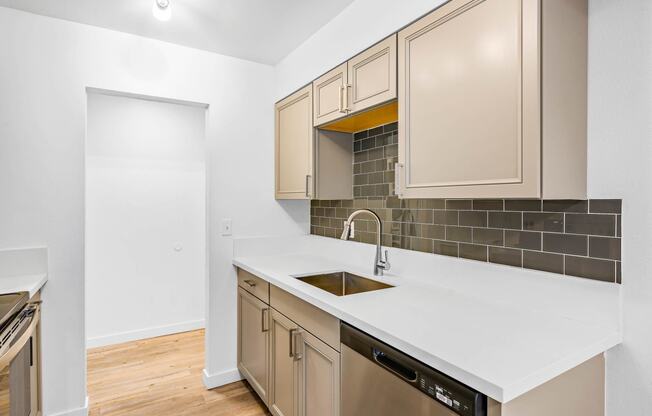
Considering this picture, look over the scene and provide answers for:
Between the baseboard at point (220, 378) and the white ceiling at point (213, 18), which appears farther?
the baseboard at point (220, 378)

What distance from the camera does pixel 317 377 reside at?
157 cm

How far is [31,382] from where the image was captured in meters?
1.75

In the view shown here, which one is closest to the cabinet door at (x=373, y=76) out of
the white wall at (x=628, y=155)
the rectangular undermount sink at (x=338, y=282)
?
the white wall at (x=628, y=155)

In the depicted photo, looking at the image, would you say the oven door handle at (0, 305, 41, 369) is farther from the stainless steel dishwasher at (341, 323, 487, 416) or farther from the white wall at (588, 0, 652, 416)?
the white wall at (588, 0, 652, 416)

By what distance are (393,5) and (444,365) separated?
150 cm

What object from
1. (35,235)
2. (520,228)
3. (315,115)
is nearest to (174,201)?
(35,235)

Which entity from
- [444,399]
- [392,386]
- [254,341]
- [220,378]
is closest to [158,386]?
[220,378]

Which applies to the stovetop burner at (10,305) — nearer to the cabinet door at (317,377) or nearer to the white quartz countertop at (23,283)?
the white quartz countertop at (23,283)

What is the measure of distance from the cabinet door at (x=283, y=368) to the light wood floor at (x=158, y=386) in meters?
0.37

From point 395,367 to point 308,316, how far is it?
59cm

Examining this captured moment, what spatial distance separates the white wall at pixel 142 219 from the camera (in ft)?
10.2

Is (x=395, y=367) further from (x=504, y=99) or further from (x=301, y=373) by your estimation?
(x=504, y=99)

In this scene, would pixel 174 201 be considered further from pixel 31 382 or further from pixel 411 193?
pixel 411 193

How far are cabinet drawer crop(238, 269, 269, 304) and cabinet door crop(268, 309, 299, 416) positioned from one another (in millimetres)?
150
